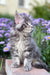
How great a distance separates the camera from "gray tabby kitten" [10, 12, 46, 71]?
220cm

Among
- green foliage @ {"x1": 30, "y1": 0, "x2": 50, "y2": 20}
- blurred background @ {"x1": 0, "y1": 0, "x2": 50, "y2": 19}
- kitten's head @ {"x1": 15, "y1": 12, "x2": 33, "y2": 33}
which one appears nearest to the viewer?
kitten's head @ {"x1": 15, "y1": 12, "x2": 33, "y2": 33}

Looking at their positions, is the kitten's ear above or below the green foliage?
above

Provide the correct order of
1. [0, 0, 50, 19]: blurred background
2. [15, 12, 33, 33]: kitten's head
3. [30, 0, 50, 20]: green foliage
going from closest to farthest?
1. [15, 12, 33, 33]: kitten's head
2. [30, 0, 50, 20]: green foliage
3. [0, 0, 50, 19]: blurred background

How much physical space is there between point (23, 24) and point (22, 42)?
0.87ft

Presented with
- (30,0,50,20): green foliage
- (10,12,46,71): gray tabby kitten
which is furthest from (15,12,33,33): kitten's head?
(30,0,50,20): green foliage

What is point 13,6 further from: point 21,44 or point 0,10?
point 21,44

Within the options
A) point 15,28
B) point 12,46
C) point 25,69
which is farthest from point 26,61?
point 15,28

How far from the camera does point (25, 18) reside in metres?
2.22

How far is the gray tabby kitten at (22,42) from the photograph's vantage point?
86.5 inches

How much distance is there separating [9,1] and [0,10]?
93cm

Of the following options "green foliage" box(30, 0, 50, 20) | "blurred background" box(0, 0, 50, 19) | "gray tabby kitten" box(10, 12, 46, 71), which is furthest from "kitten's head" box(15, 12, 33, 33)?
"green foliage" box(30, 0, 50, 20)

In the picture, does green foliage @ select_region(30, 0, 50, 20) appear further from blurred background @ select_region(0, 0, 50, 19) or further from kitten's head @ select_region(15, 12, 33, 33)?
kitten's head @ select_region(15, 12, 33, 33)

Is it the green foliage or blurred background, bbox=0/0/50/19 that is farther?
blurred background, bbox=0/0/50/19

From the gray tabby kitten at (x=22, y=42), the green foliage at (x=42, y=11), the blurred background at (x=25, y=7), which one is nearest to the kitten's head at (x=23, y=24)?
the gray tabby kitten at (x=22, y=42)
